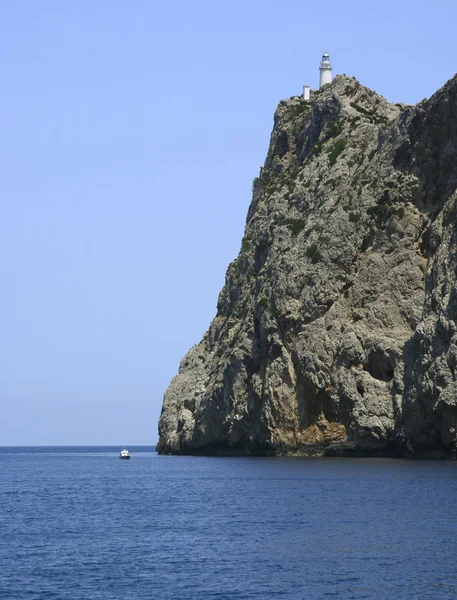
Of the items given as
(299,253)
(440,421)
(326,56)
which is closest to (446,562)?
(440,421)

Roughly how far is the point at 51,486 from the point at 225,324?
4517 centimetres

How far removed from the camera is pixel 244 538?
4762cm

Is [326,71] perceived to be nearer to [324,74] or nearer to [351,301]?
[324,74]

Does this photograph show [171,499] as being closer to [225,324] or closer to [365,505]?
[365,505]

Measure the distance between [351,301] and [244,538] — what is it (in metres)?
55.5

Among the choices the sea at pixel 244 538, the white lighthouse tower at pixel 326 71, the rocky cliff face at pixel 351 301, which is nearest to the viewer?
the sea at pixel 244 538

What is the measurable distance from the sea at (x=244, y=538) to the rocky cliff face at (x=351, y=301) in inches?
480

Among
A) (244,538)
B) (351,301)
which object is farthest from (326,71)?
(244,538)

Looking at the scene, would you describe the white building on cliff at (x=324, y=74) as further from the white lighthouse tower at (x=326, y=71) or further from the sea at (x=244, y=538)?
the sea at (x=244, y=538)

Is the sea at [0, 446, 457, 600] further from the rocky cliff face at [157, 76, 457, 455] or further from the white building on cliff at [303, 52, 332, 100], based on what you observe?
the white building on cliff at [303, 52, 332, 100]

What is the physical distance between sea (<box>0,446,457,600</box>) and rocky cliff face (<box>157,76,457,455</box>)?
480 inches

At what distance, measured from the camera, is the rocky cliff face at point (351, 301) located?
3570 inches

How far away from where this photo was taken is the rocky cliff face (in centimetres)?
9069

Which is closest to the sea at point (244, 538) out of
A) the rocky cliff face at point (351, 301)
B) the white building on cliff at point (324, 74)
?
the rocky cliff face at point (351, 301)
